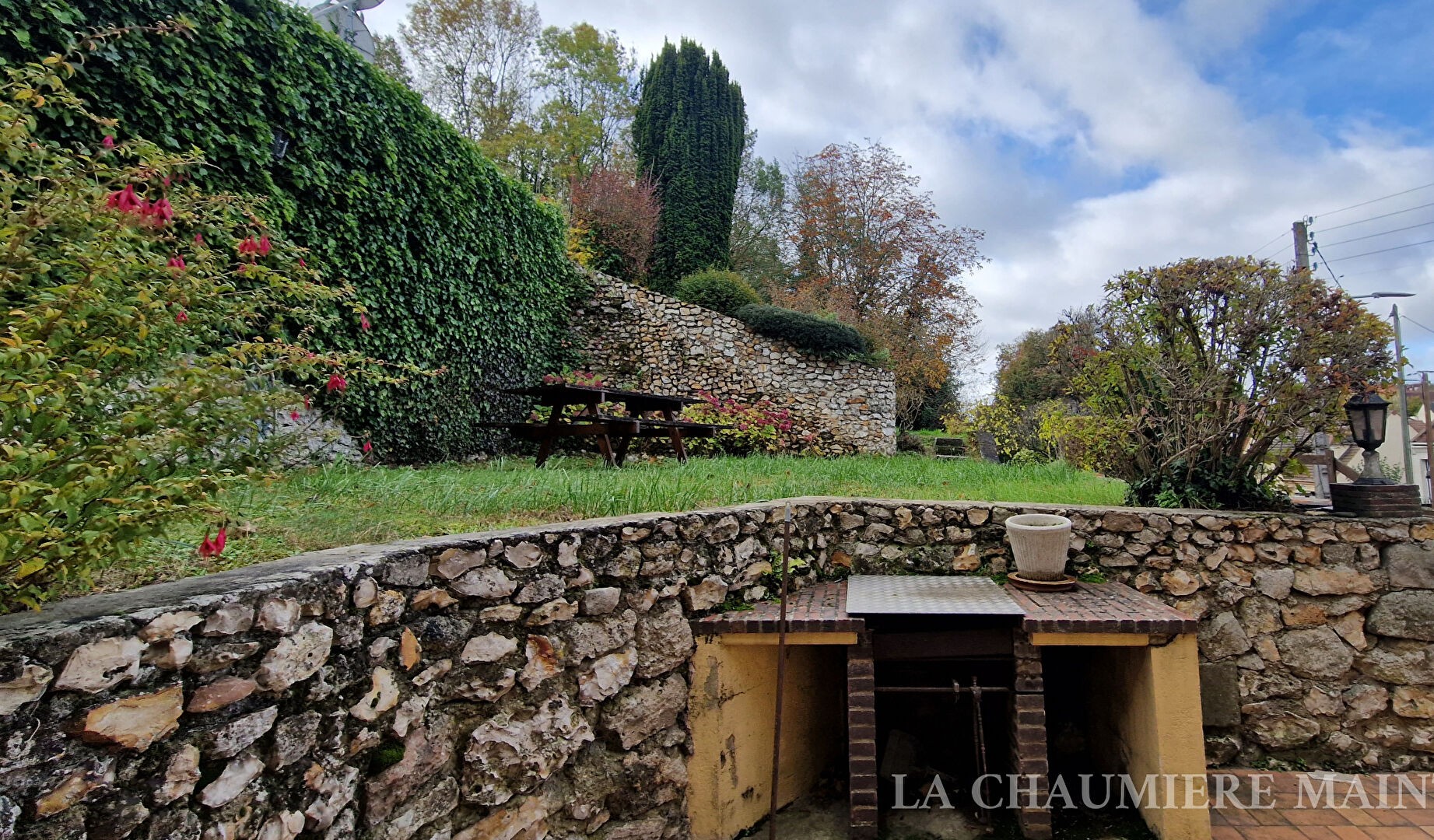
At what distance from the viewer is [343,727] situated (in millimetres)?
1842

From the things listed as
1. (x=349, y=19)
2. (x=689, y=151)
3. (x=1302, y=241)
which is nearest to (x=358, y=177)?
(x=349, y=19)

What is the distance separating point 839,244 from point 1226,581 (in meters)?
14.5

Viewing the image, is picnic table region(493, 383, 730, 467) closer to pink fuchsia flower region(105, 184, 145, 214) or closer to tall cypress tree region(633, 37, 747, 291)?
pink fuchsia flower region(105, 184, 145, 214)

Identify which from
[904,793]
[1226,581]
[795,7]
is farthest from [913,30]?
[904,793]

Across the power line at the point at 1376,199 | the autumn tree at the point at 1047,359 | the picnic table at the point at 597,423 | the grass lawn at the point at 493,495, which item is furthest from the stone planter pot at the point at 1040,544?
the power line at the point at 1376,199

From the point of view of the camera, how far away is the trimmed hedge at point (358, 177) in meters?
3.79

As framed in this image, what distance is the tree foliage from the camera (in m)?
4.06

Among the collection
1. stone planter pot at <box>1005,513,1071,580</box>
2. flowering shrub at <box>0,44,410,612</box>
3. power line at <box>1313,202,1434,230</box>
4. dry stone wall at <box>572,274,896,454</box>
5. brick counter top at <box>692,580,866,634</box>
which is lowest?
brick counter top at <box>692,580,866,634</box>

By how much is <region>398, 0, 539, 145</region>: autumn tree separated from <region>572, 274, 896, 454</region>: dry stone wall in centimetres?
980

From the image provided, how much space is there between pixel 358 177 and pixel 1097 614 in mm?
6404

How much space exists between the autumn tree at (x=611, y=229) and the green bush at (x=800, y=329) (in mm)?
3689

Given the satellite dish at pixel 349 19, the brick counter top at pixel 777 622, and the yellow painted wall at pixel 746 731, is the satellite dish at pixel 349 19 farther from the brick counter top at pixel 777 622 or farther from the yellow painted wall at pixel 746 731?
the yellow painted wall at pixel 746 731

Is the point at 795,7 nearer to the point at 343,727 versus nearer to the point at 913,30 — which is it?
the point at 913,30

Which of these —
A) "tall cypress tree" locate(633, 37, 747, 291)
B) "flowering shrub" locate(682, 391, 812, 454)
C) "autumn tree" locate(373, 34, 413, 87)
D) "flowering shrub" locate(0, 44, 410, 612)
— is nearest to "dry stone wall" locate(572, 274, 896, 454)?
"flowering shrub" locate(682, 391, 812, 454)
